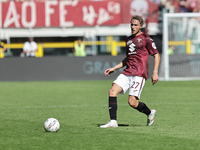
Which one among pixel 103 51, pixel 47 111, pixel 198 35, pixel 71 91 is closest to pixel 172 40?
pixel 198 35

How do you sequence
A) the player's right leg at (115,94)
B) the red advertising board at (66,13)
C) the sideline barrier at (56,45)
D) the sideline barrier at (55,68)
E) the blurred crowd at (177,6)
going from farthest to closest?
the red advertising board at (66,13), the blurred crowd at (177,6), the sideline barrier at (56,45), the sideline barrier at (55,68), the player's right leg at (115,94)

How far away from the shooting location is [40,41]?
2428cm

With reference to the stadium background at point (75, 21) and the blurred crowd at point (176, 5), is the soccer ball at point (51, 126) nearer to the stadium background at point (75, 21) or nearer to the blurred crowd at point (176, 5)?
the stadium background at point (75, 21)

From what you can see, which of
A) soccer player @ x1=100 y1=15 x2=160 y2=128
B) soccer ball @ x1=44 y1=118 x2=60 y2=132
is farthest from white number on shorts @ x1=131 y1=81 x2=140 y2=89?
soccer ball @ x1=44 y1=118 x2=60 y2=132

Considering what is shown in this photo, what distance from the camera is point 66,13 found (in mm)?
22938

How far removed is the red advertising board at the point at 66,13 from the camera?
22703mm

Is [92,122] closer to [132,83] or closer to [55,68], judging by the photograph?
[132,83]

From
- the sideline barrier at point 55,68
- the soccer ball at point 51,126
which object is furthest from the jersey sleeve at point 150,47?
the sideline barrier at point 55,68

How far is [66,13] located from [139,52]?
53.6 ft

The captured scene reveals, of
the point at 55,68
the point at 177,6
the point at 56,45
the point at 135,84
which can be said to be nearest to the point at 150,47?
the point at 135,84

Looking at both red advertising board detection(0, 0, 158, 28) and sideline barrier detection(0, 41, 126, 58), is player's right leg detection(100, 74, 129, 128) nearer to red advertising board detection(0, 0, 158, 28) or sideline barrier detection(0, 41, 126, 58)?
sideline barrier detection(0, 41, 126, 58)

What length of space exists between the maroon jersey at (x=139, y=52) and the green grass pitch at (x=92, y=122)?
888 mm

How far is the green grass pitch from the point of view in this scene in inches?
219

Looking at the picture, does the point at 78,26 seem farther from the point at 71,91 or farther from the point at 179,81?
the point at 71,91
